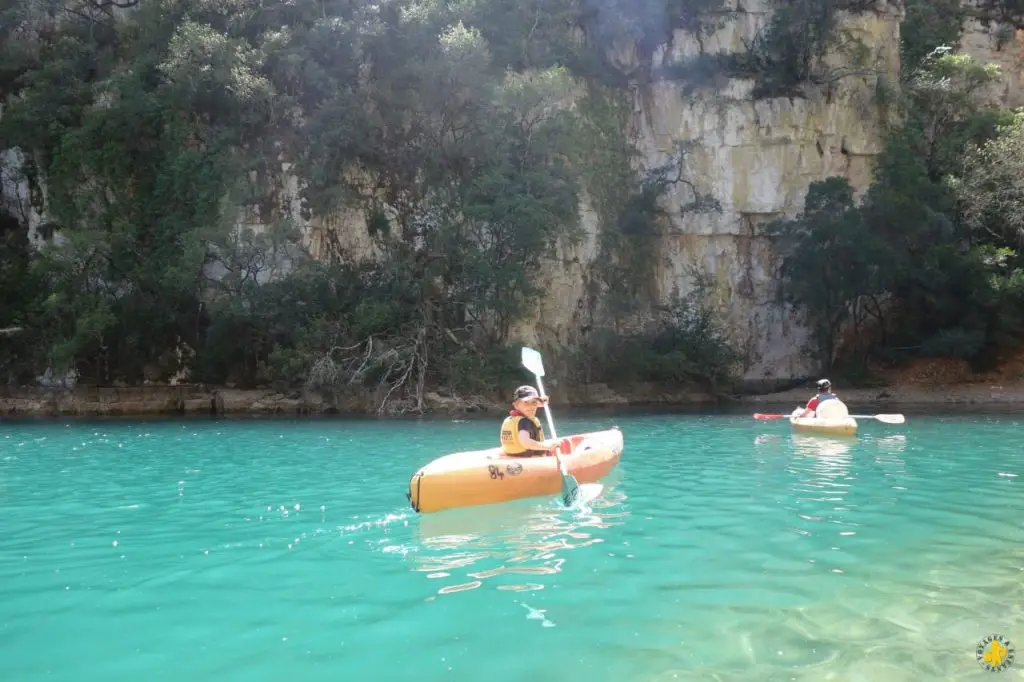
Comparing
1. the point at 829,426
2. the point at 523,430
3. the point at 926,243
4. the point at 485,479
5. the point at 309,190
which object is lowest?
the point at 829,426

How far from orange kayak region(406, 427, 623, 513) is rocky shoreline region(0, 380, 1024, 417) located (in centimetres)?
1263

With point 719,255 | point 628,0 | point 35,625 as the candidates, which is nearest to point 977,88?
point 719,255

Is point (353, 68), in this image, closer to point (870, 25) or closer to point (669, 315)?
point (669, 315)

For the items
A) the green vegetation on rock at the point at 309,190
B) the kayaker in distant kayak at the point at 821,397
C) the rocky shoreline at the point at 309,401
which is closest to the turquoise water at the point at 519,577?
the kayaker in distant kayak at the point at 821,397

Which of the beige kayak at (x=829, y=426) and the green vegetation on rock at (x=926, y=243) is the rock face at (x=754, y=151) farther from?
the beige kayak at (x=829, y=426)

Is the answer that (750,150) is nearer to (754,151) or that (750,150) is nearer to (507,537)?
(754,151)

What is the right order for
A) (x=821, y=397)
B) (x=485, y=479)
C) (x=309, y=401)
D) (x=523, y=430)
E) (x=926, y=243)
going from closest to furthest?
(x=485, y=479) < (x=523, y=430) < (x=821, y=397) < (x=309, y=401) < (x=926, y=243)

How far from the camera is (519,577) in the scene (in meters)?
4.99

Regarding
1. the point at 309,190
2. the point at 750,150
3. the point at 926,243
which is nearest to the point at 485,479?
the point at 309,190

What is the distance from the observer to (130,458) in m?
11.8

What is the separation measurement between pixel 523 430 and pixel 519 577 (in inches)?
127

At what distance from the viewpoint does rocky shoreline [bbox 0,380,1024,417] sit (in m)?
21.0

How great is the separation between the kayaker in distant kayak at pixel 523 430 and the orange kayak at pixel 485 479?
0.15m

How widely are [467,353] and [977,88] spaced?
855 inches
